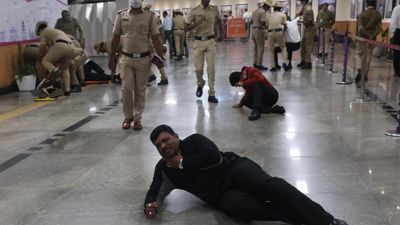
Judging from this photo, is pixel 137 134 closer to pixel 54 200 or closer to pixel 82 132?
pixel 82 132

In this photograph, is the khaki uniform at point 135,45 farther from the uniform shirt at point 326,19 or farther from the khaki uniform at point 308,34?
the uniform shirt at point 326,19

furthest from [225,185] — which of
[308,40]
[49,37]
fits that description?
[308,40]

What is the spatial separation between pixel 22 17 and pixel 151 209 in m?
7.55

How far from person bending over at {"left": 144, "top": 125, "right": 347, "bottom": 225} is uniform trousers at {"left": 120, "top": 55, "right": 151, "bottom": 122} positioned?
2.39 metres

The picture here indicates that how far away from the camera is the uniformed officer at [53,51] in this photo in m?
7.82

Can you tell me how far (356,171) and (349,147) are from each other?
0.74 metres

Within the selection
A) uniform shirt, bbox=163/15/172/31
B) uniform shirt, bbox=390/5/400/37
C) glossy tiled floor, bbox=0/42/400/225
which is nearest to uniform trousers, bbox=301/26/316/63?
uniform shirt, bbox=390/5/400/37

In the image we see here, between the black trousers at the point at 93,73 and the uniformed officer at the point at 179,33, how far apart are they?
5.08 m

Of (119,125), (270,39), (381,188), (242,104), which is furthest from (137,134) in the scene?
(270,39)

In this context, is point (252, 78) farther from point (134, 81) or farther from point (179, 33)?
point (179, 33)

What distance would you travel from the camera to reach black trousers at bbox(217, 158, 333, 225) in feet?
8.23

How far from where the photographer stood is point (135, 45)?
5.19 metres

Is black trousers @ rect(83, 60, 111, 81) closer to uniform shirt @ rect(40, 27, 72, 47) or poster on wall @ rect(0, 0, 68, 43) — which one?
poster on wall @ rect(0, 0, 68, 43)

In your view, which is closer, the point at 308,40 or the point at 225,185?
the point at 225,185
